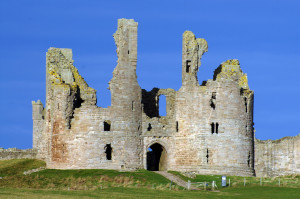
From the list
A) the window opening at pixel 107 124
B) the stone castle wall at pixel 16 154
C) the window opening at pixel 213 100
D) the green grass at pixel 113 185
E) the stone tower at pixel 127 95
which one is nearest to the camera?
the green grass at pixel 113 185

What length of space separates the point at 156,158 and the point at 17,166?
1158 cm

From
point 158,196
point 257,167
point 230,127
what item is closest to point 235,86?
point 230,127

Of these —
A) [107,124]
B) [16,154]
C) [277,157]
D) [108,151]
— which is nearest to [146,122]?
[107,124]

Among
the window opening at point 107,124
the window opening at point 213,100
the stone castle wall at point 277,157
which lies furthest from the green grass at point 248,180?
the window opening at point 107,124

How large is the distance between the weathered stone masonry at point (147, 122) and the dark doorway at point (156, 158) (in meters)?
0.26

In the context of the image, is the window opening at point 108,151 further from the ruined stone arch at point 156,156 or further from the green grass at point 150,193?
the green grass at point 150,193

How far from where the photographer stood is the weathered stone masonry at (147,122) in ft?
213

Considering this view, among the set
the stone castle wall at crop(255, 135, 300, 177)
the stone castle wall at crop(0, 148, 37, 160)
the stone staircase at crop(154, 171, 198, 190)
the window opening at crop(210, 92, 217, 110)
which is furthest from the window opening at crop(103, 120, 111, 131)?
the stone castle wall at crop(0, 148, 37, 160)

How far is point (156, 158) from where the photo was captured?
6975cm

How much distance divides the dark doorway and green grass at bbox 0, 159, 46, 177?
869cm

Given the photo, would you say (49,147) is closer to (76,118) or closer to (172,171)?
(76,118)

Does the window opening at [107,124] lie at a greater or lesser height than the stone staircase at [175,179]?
greater

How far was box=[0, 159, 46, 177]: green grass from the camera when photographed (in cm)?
6788

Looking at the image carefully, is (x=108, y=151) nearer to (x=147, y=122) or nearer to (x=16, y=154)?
(x=147, y=122)
